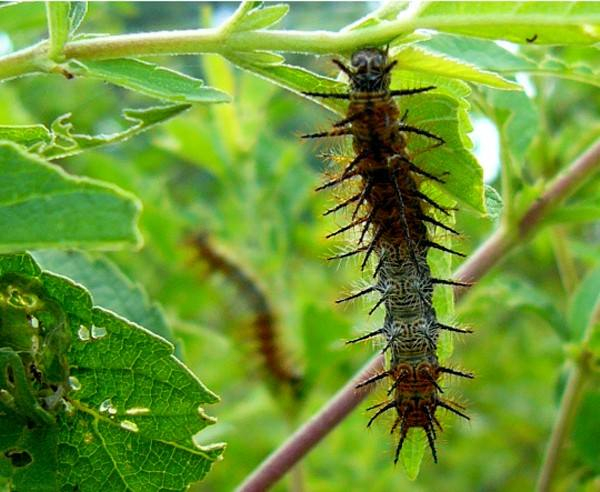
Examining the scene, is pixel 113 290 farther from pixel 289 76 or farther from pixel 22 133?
pixel 289 76

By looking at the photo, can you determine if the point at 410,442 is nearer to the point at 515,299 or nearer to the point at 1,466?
the point at 1,466

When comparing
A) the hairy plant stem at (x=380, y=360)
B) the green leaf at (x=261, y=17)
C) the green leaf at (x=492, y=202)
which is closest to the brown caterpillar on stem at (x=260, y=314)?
the hairy plant stem at (x=380, y=360)

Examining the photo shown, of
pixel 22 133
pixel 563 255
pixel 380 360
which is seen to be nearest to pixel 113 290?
pixel 380 360

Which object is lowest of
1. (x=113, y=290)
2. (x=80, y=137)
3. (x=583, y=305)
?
(x=80, y=137)

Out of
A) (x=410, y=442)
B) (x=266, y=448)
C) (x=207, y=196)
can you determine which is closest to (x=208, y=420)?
(x=410, y=442)

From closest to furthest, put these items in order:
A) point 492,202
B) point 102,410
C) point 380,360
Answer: point 102,410 → point 492,202 → point 380,360

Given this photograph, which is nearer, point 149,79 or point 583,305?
point 149,79

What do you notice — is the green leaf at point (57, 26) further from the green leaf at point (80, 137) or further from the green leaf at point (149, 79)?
the green leaf at point (80, 137)
